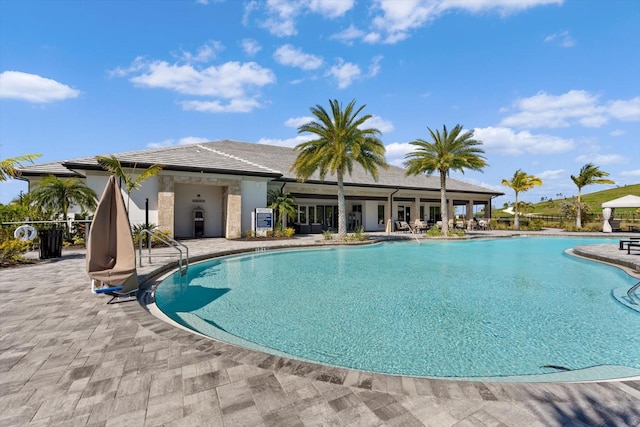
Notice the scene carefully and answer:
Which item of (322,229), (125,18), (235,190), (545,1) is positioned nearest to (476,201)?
(322,229)

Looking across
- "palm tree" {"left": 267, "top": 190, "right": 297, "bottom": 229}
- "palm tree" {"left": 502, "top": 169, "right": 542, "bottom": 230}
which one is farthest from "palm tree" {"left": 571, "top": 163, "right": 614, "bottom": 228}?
"palm tree" {"left": 267, "top": 190, "right": 297, "bottom": 229}

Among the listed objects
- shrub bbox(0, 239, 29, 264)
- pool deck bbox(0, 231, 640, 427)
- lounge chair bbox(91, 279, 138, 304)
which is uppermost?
shrub bbox(0, 239, 29, 264)

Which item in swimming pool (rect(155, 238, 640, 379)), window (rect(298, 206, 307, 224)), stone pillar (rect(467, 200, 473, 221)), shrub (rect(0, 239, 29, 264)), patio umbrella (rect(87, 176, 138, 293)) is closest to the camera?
swimming pool (rect(155, 238, 640, 379))

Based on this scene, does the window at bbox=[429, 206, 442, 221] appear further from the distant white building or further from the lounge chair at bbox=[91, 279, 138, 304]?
the lounge chair at bbox=[91, 279, 138, 304]

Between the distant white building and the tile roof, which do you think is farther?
the distant white building

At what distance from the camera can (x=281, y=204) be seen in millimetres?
19734

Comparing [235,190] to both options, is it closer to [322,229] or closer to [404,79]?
[322,229]

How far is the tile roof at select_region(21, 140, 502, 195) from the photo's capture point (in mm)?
16125

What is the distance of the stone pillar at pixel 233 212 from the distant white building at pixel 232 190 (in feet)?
0.20

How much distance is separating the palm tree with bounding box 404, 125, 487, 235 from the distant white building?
431 cm

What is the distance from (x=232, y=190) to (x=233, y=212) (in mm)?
1399

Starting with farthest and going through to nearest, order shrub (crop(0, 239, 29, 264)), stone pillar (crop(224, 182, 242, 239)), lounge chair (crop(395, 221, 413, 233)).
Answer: lounge chair (crop(395, 221, 413, 233)) < stone pillar (crop(224, 182, 242, 239)) < shrub (crop(0, 239, 29, 264))

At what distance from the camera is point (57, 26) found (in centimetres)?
977

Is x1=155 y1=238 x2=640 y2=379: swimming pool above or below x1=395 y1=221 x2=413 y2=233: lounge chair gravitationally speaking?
below
